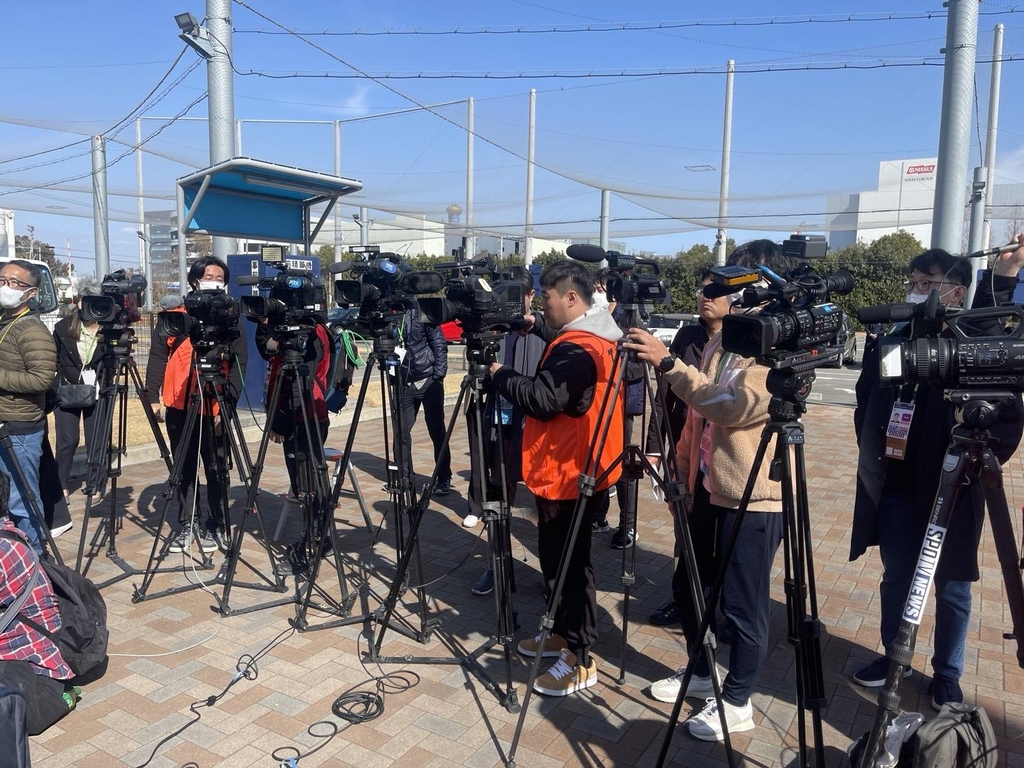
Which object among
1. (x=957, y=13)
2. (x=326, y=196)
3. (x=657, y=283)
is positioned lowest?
(x=657, y=283)

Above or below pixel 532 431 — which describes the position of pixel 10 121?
above

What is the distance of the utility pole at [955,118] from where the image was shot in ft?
23.2

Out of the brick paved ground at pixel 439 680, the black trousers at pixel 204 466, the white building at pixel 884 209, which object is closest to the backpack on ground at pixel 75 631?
the brick paved ground at pixel 439 680

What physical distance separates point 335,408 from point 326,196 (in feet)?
12.0

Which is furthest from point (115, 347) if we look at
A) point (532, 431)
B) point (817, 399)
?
point (817, 399)

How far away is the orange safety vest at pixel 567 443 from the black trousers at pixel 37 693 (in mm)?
2140

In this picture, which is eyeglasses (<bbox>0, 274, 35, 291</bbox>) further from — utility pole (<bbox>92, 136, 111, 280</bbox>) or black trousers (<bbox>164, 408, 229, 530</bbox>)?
utility pole (<bbox>92, 136, 111, 280</bbox>)

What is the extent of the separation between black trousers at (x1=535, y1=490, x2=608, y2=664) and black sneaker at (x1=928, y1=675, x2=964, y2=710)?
1460mm

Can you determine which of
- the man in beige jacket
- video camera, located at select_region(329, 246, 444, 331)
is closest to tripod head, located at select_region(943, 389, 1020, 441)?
the man in beige jacket

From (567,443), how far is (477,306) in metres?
0.73

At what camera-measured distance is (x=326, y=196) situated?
8328 millimetres

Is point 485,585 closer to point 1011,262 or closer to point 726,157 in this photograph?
point 1011,262

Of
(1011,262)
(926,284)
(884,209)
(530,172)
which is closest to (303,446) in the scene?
(926,284)

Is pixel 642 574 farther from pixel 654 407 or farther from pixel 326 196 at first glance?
pixel 326 196
